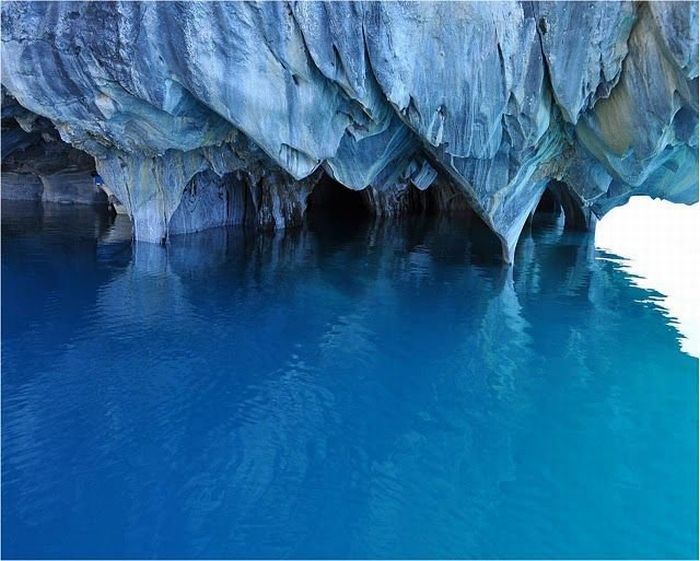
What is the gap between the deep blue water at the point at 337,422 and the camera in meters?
3.65

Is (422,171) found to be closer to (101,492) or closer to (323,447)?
(323,447)

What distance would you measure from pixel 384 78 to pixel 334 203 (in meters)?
21.9

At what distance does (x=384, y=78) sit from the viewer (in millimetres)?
8000

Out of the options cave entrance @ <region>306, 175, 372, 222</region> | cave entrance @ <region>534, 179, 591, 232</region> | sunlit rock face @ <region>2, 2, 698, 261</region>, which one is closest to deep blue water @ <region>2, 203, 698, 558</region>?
sunlit rock face @ <region>2, 2, 698, 261</region>

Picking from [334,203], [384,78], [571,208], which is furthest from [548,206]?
[384,78]

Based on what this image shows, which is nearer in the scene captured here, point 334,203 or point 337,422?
point 337,422

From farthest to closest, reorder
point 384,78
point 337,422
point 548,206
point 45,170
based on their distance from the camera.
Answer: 1. point 548,206
2. point 45,170
3. point 384,78
4. point 337,422

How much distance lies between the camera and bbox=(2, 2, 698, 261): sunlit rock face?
24.2 feet

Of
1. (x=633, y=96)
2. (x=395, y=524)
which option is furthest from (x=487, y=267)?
(x=395, y=524)

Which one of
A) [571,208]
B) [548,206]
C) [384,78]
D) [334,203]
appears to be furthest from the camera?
[334,203]

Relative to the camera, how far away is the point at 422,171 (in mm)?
12469

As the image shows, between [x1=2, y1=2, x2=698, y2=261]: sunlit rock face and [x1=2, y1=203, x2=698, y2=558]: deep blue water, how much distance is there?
2.68 m

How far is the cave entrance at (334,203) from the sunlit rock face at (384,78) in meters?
14.5

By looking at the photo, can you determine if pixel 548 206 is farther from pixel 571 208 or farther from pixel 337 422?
pixel 337 422
